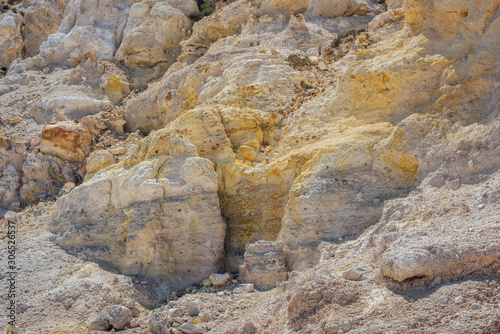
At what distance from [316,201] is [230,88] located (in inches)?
190

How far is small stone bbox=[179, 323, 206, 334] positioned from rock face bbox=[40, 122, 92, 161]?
10.4 metres

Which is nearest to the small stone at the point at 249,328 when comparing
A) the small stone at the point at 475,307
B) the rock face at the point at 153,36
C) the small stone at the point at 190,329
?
the small stone at the point at 190,329

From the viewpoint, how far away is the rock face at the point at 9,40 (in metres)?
24.7

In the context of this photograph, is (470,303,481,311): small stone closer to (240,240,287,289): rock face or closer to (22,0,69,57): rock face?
(240,240,287,289): rock face

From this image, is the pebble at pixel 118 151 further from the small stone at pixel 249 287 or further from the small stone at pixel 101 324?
the small stone at pixel 249 287

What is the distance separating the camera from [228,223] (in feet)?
32.6

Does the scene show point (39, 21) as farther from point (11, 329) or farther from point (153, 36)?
point (11, 329)

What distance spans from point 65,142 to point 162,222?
777 centimetres

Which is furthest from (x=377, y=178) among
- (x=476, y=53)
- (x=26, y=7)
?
(x=26, y=7)

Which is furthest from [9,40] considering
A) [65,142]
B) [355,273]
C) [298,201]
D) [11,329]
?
[355,273]

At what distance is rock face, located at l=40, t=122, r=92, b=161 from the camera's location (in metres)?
15.4

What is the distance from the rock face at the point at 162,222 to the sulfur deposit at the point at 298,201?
33mm

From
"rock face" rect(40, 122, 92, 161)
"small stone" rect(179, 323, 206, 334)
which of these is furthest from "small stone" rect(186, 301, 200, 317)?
"rock face" rect(40, 122, 92, 161)

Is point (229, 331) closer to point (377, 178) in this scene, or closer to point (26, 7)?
point (377, 178)
